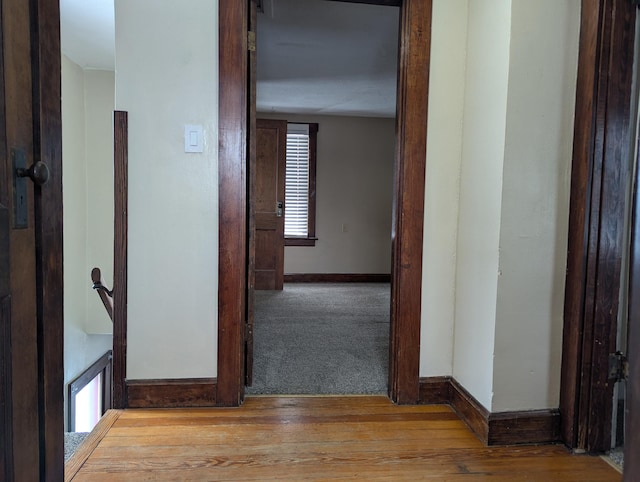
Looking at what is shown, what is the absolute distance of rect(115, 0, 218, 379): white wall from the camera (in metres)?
1.88

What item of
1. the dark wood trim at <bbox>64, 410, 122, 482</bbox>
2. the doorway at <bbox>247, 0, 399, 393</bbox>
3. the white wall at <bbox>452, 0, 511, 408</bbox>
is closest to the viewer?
the dark wood trim at <bbox>64, 410, 122, 482</bbox>

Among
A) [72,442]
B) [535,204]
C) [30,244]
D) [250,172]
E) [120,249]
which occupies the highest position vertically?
[250,172]

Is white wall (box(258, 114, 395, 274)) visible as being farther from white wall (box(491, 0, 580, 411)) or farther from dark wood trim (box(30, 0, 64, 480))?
dark wood trim (box(30, 0, 64, 480))

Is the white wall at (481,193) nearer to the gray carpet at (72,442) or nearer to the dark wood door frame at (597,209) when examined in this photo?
the dark wood door frame at (597,209)

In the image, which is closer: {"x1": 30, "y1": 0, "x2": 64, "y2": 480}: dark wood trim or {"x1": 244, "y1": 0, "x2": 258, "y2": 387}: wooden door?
{"x1": 30, "y1": 0, "x2": 64, "y2": 480}: dark wood trim

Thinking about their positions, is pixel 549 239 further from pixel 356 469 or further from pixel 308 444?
pixel 308 444

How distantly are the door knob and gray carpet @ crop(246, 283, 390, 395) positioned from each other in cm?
162

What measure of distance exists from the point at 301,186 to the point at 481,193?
3869 millimetres

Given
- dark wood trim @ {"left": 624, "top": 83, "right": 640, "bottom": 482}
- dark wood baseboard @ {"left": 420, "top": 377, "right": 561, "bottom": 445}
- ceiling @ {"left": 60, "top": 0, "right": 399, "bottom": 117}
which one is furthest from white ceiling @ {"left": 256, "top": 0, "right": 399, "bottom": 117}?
dark wood trim @ {"left": 624, "top": 83, "right": 640, "bottom": 482}

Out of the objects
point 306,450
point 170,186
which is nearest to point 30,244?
point 170,186

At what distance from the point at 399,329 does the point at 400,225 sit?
1.70 ft

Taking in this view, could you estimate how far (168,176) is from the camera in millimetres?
1929

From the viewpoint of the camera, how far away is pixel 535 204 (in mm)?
1702

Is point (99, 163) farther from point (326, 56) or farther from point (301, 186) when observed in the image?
point (326, 56)
